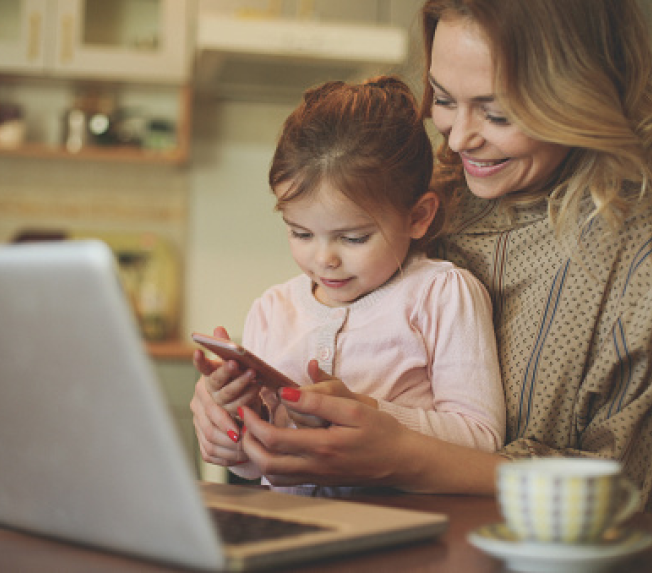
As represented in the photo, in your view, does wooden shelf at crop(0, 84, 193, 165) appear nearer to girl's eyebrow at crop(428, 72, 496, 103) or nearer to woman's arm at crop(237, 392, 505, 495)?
girl's eyebrow at crop(428, 72, 496, 103)

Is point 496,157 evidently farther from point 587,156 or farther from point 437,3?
point 437,3

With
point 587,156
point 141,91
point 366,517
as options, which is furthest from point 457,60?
point 141,91

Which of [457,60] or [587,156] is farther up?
[457,60]

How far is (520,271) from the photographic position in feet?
4.77

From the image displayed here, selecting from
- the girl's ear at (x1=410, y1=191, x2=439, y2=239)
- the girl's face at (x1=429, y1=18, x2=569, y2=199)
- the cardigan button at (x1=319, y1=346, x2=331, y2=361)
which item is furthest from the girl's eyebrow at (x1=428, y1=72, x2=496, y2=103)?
the cardigan button at (x1=319, y1=346, x2=331, y2=361)

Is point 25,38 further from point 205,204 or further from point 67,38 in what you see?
point 205,204

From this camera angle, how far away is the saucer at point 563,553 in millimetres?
670

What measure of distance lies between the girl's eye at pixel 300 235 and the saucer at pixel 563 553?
0.71m

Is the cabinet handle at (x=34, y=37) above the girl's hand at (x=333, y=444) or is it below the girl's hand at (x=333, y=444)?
above

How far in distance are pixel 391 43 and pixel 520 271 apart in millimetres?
1897

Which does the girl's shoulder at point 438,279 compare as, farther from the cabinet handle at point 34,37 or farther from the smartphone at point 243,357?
the cabinet handle at point 34,37

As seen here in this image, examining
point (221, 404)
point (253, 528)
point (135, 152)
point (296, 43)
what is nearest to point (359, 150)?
point (221, 404)

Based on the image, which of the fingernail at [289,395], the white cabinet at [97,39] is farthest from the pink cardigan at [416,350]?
the white cabinet at [97,39]

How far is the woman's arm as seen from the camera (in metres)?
1.05
